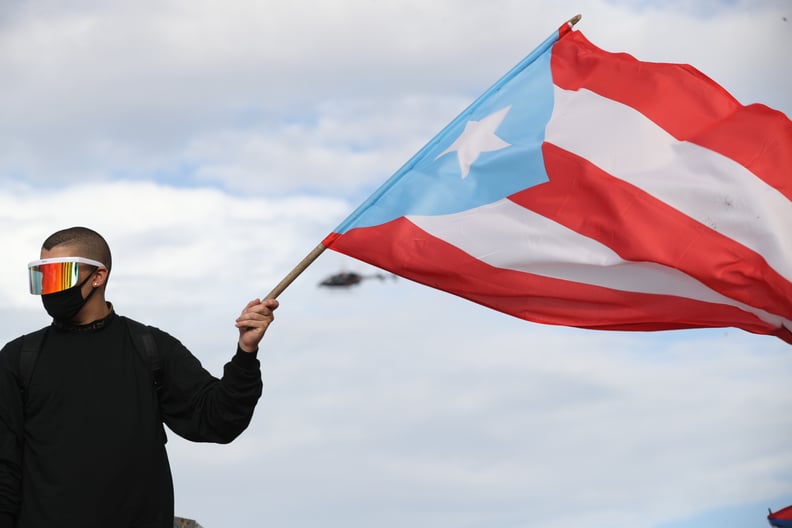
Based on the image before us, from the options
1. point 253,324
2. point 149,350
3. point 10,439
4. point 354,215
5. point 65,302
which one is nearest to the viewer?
point 10,439

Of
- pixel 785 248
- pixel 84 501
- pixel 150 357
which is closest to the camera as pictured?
pixel 84 501

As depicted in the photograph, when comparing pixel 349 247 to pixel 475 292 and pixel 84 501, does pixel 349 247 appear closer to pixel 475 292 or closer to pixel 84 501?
pixel 475 292

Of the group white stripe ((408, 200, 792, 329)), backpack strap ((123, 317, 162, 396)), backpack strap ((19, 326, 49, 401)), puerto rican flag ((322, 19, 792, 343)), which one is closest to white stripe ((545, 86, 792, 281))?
puerto rican flag ((322, 19, 792, 343))

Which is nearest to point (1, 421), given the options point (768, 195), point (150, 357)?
point (150, 357)

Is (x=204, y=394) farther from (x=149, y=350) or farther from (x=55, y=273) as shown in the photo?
A: (x=55, y=273)

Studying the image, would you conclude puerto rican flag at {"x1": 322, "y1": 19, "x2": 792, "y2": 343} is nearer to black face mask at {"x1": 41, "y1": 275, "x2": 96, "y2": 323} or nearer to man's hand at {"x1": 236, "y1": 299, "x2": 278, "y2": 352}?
man's hand at {"x1": 236, "y1": 299, "x2": 278, "y2": 352}

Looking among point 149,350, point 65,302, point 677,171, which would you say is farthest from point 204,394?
point 677,171

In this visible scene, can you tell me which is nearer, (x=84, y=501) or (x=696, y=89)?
(x=84, y=501)

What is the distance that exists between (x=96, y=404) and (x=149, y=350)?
514 millimetres

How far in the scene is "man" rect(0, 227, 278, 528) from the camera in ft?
20.7

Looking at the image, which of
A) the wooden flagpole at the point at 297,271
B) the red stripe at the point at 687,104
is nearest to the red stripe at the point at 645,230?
the red stripe at the point at 687,104

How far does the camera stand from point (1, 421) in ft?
21.0

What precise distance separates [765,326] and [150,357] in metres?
5.14

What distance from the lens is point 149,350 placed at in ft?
22.3
